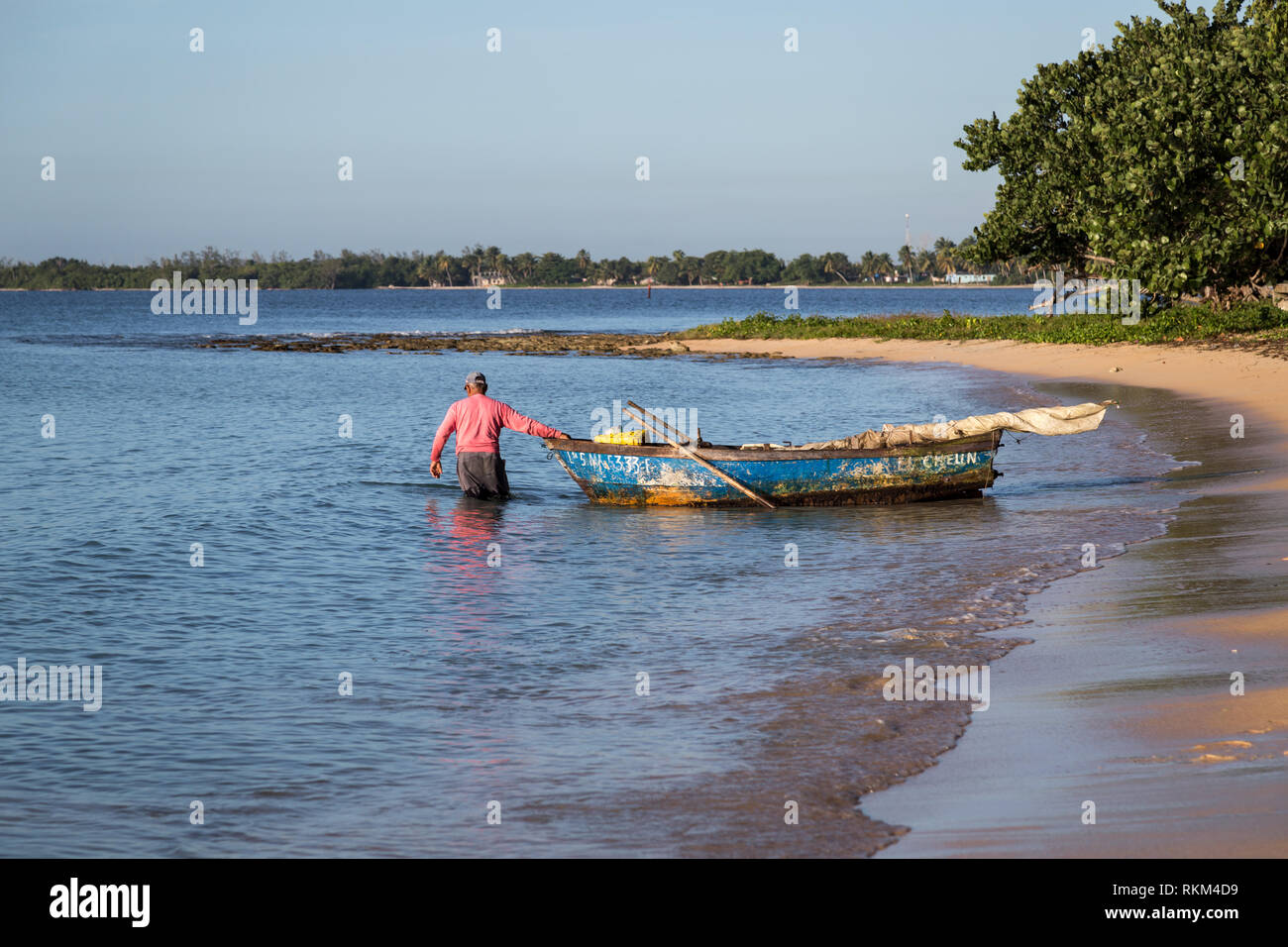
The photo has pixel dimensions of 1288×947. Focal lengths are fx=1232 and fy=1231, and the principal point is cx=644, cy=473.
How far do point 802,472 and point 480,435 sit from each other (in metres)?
4.70

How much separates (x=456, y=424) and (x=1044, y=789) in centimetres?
1311

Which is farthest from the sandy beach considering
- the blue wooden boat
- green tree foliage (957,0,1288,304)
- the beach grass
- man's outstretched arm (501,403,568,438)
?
the beach grass

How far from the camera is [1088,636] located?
371 inches

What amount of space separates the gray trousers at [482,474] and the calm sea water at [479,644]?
0.61 m

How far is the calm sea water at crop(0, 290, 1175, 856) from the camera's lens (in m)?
6.57

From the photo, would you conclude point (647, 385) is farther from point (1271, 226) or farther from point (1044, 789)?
point (1044, 789)

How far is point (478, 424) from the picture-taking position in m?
17.9

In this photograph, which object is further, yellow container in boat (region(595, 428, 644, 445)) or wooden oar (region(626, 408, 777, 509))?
yellow container in boat (region(595, 428, 644, 445))

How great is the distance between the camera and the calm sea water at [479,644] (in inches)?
259

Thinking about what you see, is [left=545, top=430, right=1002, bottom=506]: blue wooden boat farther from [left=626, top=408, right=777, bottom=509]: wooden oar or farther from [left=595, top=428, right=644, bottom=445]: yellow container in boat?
[left=595, top=428, right=644, bottom=445]: yellow container in boat

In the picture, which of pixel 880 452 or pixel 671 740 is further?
pixel 880 452

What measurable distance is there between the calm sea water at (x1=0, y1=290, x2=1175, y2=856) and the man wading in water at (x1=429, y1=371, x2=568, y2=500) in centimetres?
71
